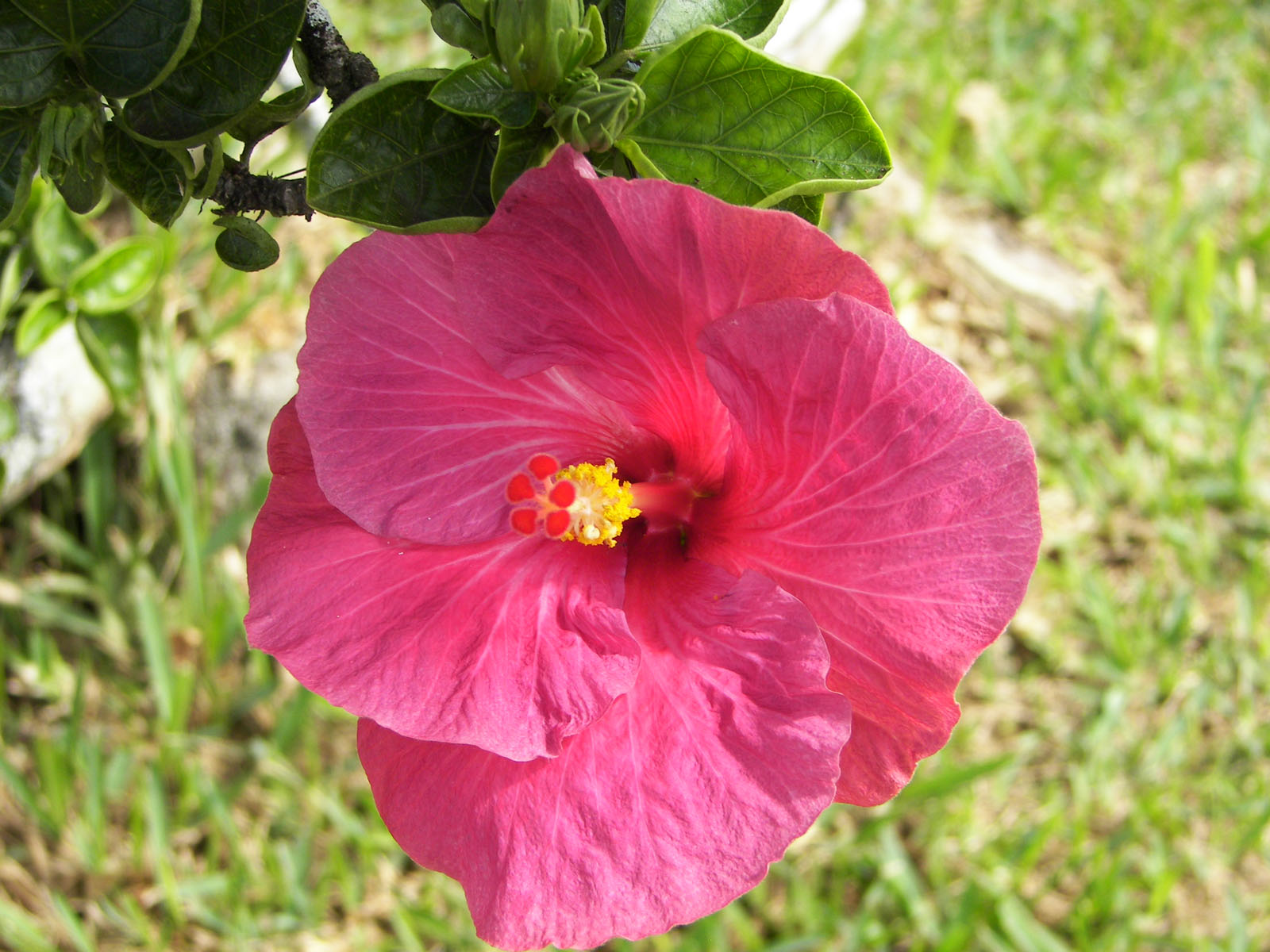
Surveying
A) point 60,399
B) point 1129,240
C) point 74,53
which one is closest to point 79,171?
point 74,53

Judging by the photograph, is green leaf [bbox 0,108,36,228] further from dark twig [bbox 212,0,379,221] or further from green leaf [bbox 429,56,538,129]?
green leaf [bbox 429,56,538,129]

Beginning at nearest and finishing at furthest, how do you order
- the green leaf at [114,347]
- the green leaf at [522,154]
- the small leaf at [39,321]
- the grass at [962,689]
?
the green leaf at [522,154]
the small leaf at [39,321]
the green leaf at [114,347]
the grass at [962,689]

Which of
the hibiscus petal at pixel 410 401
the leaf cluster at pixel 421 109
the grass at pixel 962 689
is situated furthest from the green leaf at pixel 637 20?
the grass at pixel 962 689

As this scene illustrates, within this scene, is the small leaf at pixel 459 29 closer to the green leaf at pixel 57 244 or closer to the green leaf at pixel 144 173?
the green leaf at pixel 144 173

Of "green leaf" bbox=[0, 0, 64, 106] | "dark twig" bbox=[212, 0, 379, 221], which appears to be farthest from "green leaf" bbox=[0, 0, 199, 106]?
"dark twig" bbox=[212, 0, 379, 221]

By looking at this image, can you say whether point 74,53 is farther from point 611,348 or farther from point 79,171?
point 611,348

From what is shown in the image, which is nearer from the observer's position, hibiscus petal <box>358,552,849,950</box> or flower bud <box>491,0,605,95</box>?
flower bud <box>491,0,605,95</box>

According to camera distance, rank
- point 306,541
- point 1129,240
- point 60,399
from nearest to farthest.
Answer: point 306,541
point 60,399
point 1129,240
